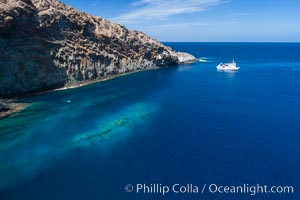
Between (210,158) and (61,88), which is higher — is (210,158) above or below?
below

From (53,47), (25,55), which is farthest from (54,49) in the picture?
(25,55)

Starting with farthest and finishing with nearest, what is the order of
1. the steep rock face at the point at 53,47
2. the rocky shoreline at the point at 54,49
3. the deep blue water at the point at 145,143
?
the steep rock face at the point at 53,47
the rocky shoreline at the point at 54,49
the deep blue water at the point at 145,143

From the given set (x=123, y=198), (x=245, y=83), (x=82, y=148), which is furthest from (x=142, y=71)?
(x=123, y=198)

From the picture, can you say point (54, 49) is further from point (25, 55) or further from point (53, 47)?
point (25, 55)

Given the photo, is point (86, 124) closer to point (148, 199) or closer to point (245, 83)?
point (148, 199)

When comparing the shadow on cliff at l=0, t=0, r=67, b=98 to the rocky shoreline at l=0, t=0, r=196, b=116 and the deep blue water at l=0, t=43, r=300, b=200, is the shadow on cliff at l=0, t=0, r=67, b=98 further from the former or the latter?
the deep blue water at l=0, t=43, r=300, b=200

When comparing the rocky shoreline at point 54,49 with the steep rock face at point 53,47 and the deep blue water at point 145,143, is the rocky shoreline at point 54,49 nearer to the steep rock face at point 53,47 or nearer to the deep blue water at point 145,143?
the steep rock face at point 53,47

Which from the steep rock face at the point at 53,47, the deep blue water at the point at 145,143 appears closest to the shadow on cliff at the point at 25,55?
the steep rock face at the point at 53,47
